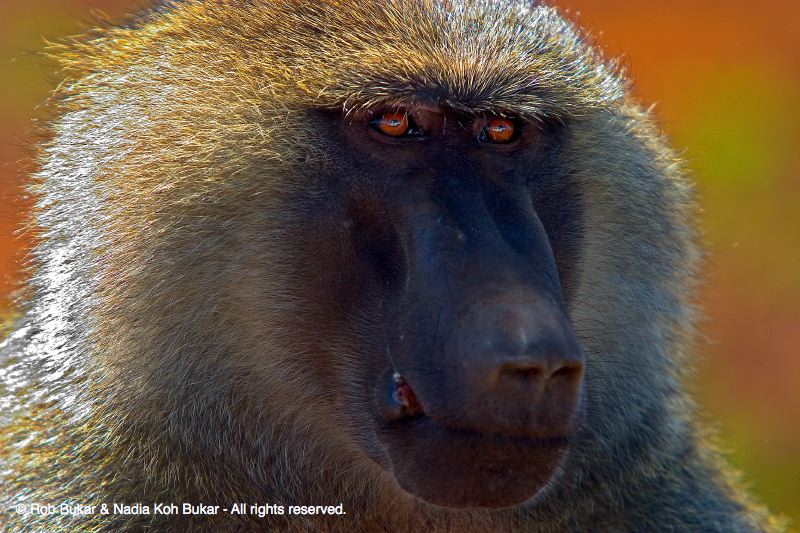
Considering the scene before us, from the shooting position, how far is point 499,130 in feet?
9.43

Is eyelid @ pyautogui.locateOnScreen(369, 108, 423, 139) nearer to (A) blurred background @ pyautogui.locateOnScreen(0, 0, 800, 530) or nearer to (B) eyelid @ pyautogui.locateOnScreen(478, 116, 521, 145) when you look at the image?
(B) eyelid @ pyautogui.locateOnScreen(478, 116, 521, 145)

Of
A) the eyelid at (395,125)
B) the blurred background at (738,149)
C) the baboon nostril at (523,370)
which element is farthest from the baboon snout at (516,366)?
the blurred background at (738,149)

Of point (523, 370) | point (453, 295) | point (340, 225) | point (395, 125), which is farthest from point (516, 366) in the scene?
point (395, 125)

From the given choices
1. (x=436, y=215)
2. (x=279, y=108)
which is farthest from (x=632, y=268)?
(x=279, y=108)

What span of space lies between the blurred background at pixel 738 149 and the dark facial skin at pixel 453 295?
4.63 m

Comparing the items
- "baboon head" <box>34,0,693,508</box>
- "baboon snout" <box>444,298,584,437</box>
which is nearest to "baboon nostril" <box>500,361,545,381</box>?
"baboon snout" <box>444,298,584,437</box>

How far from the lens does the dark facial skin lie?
7.72 ft

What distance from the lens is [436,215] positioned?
8.50 feet

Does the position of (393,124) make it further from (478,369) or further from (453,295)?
(478,369)

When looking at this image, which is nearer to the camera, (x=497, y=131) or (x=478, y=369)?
(x=478, y=369)

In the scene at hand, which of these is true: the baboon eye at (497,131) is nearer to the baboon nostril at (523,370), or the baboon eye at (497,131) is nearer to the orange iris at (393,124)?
the orange iris at (393,124)

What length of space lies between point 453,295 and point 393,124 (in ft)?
1.70

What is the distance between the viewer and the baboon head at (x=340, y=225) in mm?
2600

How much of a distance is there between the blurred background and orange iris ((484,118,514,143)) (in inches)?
177
